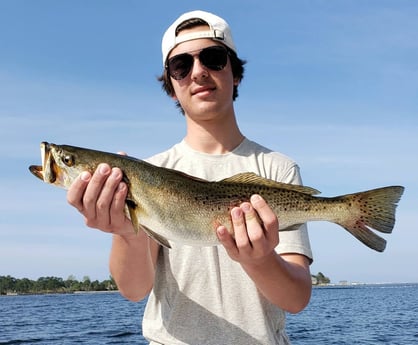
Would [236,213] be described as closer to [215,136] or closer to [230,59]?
[215,136]

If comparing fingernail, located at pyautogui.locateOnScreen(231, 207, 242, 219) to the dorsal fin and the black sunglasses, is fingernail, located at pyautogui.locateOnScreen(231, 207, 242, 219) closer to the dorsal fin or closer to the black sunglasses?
the dorsal fin

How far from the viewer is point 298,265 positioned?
17.0ft

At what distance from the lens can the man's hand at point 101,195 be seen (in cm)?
443

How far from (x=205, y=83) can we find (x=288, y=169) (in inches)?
42.8

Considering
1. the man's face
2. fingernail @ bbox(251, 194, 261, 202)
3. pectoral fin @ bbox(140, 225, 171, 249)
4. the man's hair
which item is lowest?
pectoral fin @ bbox(140, 225, 171, 249)

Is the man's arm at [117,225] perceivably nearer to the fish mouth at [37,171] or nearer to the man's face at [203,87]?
the fish mouth at [37,171]

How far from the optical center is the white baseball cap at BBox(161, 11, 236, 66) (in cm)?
552

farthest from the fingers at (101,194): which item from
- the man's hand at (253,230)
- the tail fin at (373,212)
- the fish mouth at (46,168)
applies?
the tail fin at (373,212)

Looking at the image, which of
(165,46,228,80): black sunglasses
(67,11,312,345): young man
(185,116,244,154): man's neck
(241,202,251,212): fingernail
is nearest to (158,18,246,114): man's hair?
(67,11,312,345): young man

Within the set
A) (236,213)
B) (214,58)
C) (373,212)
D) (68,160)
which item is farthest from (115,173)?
(373,212)

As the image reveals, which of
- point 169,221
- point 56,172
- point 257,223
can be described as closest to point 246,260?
point 257,223

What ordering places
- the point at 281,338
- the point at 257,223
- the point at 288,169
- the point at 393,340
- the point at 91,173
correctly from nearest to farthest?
the point at 257,223 → the point at 91,173 → the point at 281,338 → the point at 288,169 → the point at 393,340

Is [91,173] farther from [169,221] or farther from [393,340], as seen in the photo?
[393,340]

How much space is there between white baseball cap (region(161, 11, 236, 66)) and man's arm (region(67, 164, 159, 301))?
168cm
